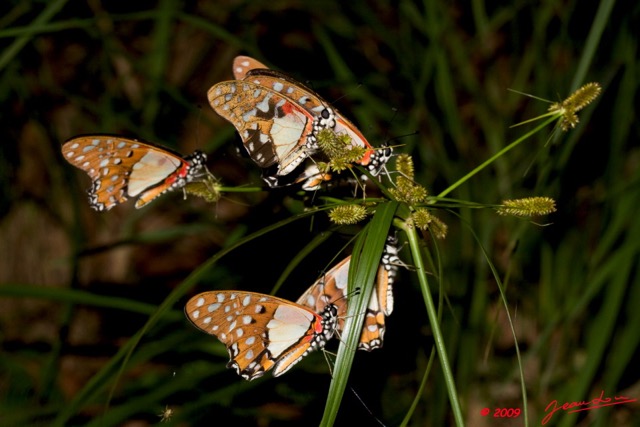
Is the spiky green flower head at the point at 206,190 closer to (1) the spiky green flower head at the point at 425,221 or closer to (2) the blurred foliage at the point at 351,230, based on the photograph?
(2) the blurred foliage at the point at 351,230

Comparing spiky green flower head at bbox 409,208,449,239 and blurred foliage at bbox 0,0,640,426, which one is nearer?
spiky green flower head at bbox 409,208,449,239

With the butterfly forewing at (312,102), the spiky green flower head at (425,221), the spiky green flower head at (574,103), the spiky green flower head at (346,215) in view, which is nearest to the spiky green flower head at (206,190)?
the butterfly forewing at (312,102)

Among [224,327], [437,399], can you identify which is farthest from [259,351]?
[437,399]

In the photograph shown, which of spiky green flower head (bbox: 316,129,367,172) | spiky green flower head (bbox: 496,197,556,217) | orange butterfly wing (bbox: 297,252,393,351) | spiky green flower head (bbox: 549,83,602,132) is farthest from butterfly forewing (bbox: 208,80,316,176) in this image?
spiky green flower head (bbox: 549,83,602,132)

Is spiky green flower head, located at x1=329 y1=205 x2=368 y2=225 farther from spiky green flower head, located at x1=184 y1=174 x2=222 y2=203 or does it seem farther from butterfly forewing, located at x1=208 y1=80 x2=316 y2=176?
spiky green flower head, located at x1=184 y1=174 x2=222 y2=203

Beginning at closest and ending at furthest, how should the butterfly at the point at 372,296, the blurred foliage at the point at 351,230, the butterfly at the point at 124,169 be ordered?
the butterfly at the point at 372,296
the butterfly at the point at 124,169
the blurred foliage at the point at 351,230

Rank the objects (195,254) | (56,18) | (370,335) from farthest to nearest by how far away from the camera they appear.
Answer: (195,254) < (56,18) < (370,335)

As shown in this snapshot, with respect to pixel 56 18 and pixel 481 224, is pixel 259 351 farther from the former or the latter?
pixel 56 18
